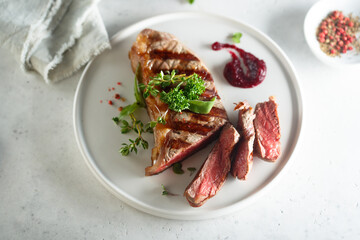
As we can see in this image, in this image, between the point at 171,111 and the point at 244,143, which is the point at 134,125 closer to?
the point at 171,111

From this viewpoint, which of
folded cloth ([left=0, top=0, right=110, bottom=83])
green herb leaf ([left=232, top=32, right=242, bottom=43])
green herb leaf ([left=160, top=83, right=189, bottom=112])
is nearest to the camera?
green herb leaf ([left=160, top=83, right=189, bottom=112])

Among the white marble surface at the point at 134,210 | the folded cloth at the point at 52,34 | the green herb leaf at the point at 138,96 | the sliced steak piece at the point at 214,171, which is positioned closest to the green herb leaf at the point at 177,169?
the sliced steak piece at the point at 214,171

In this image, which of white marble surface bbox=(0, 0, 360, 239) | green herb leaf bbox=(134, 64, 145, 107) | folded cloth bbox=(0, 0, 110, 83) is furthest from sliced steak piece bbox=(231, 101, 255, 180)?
folded cloth bbox=(0, 0, 110, 83)

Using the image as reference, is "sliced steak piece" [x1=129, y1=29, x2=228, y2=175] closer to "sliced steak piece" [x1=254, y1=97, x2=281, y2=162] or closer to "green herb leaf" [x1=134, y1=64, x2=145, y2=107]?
"green herb leaf" [x1=134, y1=64, x2=145, y2=107]

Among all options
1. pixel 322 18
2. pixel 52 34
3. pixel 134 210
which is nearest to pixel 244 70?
pixel 322 18

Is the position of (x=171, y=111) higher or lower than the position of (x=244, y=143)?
higher

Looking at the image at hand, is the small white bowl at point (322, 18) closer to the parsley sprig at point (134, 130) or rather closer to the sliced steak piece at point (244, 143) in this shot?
the sliced steak piece at point (244, 143)

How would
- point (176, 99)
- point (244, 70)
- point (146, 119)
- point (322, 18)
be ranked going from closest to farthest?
point (176, 99) < point (146, 119) < point (244, 70) < point (322, 18)
